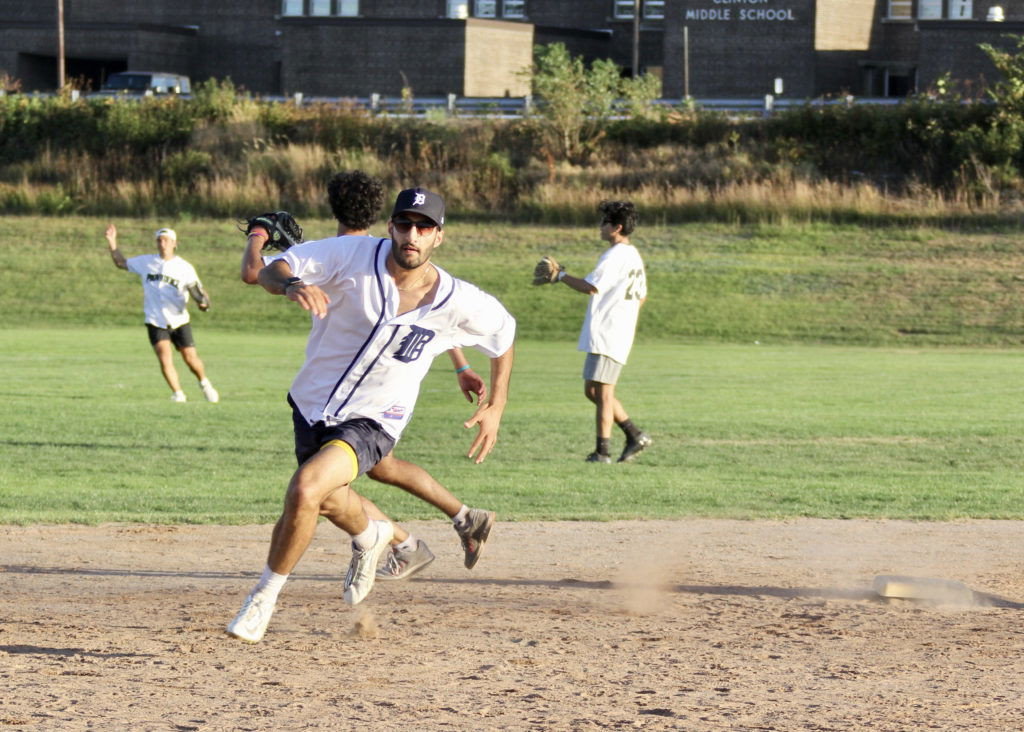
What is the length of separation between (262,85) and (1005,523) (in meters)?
54.6

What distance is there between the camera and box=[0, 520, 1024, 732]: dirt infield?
5043mm

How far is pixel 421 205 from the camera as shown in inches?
236

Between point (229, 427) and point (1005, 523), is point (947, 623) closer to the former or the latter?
point (1005, 523)

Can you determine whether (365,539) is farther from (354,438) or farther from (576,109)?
(576,109)

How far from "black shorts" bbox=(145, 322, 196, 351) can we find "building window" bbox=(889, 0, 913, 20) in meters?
42.5

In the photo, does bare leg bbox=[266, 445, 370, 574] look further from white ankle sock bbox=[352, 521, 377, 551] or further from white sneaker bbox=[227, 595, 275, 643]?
white ankle sock bbox=[352, 521, 377, 551]

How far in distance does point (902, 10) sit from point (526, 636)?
5080 cm

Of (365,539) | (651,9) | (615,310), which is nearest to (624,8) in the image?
(651,9)

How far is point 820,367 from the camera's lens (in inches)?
875

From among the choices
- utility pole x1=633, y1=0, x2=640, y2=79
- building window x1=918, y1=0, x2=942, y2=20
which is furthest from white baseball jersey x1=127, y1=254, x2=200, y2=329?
building window x1=918, y1=0, x2=942, y2=20

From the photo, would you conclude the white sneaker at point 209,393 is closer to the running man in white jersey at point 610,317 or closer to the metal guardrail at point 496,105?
the running man in white jersey at point 610,317

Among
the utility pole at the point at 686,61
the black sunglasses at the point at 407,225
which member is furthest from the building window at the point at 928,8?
the black sunglasses at the point at 407,225

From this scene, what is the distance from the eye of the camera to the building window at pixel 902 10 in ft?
174

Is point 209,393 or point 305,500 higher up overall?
point 305,500
